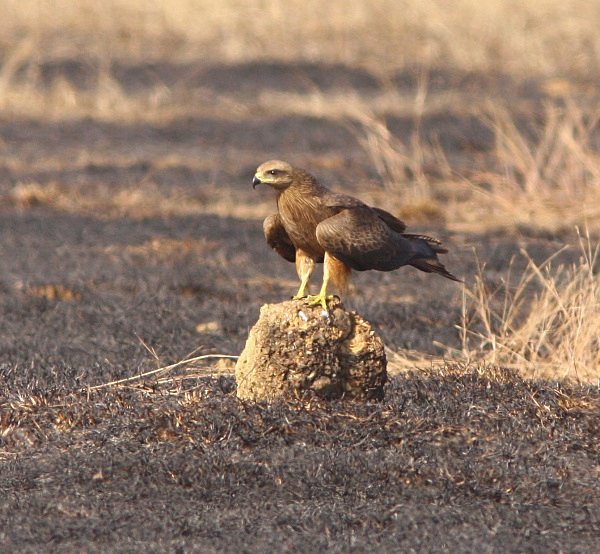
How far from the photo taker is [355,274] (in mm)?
9039

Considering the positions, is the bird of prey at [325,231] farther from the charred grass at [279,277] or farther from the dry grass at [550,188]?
the dry grass at [550,188]

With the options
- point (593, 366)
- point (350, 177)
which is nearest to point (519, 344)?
point (593, 366)

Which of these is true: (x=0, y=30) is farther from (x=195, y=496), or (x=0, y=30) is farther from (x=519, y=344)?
(x=195, y=496)

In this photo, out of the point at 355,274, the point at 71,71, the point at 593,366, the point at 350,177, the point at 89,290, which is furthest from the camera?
the point at 71,71

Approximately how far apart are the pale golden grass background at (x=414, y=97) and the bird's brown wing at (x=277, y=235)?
1473 mm

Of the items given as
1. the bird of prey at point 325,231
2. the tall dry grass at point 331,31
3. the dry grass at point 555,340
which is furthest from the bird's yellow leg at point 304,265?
the tall dry grass at point 331,31

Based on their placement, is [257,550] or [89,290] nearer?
[257,550]

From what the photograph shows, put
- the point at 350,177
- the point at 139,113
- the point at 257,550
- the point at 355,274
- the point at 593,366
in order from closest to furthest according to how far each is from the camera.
Answer: 1. the point at 257,550
2. the point at 593,366
3. the point at 355,274
4. the point at 350,177
5. the point at 139,113

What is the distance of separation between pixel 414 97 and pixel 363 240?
1204 cm

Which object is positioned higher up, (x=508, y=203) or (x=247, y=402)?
(x=247, y=402)

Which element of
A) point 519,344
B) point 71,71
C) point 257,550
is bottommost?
point 71,71

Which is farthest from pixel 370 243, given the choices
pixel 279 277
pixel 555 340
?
pixel 279 277

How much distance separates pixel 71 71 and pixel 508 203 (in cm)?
826

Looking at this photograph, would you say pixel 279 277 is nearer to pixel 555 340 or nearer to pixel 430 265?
pixel 555 340
